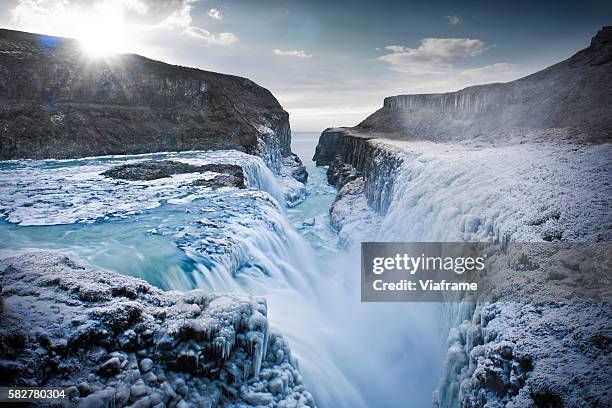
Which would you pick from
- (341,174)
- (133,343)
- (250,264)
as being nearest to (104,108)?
(341,174)

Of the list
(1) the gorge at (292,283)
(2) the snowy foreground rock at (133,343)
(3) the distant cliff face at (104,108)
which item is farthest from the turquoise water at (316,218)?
(2) the snowy foreground rock at (133,343)

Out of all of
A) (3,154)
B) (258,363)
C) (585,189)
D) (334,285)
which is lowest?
(334,285)

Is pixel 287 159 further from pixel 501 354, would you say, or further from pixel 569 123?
pixel 501 354


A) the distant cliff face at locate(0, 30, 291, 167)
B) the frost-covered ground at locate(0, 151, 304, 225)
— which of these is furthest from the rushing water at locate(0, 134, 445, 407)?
the distant cliff face at locate(0, 30, 291, 167)

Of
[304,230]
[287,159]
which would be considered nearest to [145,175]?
[304,230]

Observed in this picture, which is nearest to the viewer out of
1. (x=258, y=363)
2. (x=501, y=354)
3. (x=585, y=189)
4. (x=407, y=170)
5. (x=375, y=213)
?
(x=501, y=354)

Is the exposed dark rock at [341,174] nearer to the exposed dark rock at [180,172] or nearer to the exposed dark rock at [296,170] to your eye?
the exposed dark rock at [296,170]

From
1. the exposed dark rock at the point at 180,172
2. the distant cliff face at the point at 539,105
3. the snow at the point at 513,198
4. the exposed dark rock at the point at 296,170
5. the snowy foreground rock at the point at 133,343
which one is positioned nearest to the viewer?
the snowy foreground rock at the point at 133,343
